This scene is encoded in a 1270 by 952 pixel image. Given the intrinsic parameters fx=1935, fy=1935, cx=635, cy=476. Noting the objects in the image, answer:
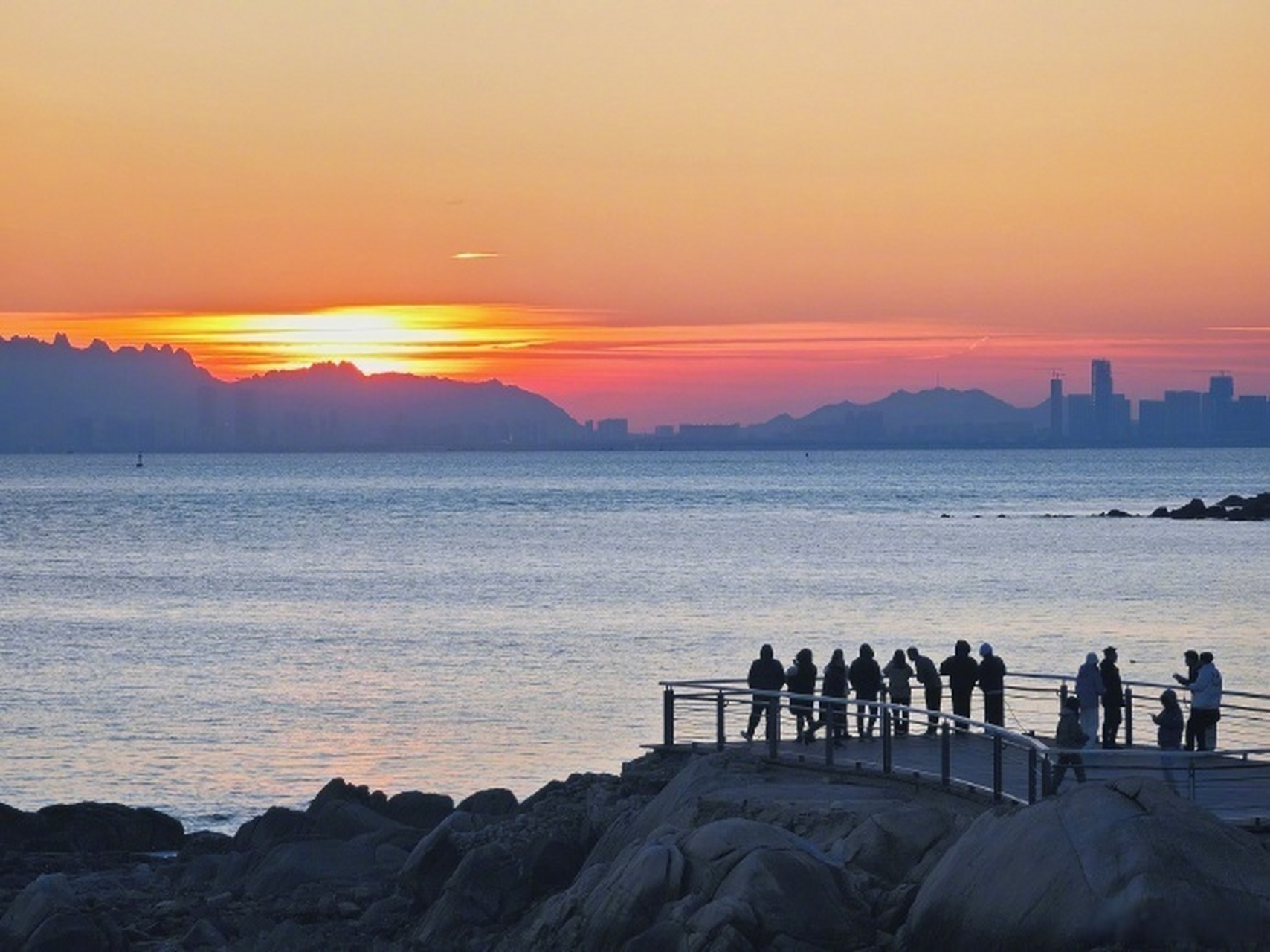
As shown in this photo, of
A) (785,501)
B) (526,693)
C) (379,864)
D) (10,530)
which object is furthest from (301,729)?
(785,501)

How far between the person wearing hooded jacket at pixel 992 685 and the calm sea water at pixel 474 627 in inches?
479

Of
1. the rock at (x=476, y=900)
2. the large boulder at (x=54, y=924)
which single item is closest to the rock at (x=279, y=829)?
the large boulder at (x=54, y=924)

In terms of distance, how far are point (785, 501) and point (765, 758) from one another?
15635cm

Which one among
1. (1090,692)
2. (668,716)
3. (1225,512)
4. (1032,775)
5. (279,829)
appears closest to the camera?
(1032,775)

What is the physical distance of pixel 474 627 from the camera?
2499 inches

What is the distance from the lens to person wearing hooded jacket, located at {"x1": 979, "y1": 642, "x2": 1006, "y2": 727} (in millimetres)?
23359

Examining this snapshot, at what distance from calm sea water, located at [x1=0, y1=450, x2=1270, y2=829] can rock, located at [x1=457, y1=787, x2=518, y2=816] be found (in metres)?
5.93

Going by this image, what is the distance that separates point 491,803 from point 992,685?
7688 millimetres

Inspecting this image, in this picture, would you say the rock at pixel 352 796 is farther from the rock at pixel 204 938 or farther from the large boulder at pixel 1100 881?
the large boulder at pixel 1100 881

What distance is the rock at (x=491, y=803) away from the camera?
88.6ft

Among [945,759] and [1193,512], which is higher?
[945,759]

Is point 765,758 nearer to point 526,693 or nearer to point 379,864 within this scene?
point 379,864

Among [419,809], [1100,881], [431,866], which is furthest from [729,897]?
[419,809]

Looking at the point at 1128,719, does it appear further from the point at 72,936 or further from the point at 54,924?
the point at 54,924
